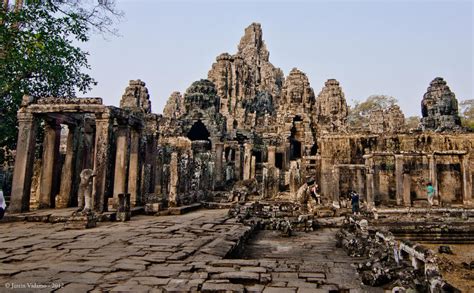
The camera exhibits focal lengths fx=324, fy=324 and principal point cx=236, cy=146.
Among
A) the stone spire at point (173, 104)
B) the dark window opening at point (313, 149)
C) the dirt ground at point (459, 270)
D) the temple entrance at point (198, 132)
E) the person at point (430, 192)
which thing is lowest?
the dirt ground at point (459, 270)

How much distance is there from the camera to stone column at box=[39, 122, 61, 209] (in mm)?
12656

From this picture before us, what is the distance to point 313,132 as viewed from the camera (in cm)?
3247

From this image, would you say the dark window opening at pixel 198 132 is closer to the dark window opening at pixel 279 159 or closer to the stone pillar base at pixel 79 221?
the dark window opening at pixel 279 159

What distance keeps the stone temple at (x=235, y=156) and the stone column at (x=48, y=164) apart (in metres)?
0.04

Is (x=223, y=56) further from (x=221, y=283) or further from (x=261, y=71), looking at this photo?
(x=221, y=283)

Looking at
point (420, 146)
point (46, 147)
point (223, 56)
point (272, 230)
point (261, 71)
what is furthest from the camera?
point (261, 71)

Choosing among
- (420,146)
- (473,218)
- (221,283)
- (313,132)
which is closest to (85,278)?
(221,283)

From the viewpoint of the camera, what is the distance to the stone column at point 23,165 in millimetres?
10867

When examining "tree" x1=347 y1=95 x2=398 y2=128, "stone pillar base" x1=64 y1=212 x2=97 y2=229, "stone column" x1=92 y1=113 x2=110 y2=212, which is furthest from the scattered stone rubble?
"tree" x1=347 y1=95 x2=398 y2=128

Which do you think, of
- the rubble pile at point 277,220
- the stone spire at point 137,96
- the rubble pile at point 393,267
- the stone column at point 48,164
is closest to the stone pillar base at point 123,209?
the rubble pile at point 277,220

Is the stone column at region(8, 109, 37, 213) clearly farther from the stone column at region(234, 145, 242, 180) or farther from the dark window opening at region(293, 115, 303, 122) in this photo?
the dark window opening at region(293, 115, 303, 122)

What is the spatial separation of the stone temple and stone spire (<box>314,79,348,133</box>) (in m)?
0.14

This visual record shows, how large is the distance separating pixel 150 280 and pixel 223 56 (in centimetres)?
4718

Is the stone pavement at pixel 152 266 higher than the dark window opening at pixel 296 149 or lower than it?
lower
